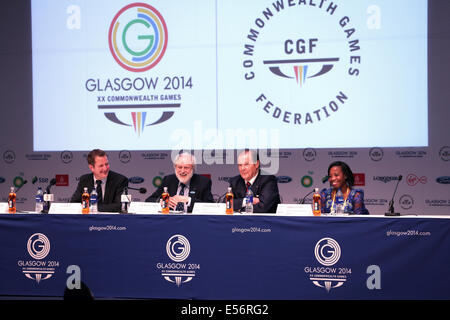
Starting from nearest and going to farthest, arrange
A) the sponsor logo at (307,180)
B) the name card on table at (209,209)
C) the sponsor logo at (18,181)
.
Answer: the name card on table at (209,209) → the sponsor logo at (307,180) → the sponsor logo at (18,181)

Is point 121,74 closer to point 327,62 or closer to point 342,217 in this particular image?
point 327,62

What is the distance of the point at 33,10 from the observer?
217 inches

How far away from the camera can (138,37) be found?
5.33 m

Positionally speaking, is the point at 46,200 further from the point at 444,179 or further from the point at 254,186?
the point at 444,179

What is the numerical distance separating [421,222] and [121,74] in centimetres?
354

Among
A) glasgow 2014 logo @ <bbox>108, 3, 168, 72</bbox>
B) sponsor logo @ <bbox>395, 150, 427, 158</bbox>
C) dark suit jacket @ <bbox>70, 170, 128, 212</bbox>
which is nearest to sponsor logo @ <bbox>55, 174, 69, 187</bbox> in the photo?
dark suit jacket @ <bbox>70, 170, 128, 212</bbox>

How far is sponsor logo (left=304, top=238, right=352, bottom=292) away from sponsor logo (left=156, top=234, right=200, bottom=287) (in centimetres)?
84

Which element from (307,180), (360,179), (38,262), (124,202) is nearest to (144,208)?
(124,202)

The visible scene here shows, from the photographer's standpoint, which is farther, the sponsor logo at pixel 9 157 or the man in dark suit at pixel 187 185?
the sponsor logo at pixel 9 157

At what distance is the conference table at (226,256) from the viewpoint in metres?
3.20

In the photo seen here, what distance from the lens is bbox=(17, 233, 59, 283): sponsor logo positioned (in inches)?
142

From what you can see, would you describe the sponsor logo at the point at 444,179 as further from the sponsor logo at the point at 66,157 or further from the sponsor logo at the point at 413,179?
the sponsor logo at the point at 66,157

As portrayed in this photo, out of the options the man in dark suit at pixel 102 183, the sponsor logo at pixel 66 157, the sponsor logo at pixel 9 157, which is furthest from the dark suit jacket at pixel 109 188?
the sponsor logo at pixel 9 157

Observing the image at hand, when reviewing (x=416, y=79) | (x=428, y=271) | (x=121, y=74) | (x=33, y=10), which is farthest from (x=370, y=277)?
(x=33, y=10)
